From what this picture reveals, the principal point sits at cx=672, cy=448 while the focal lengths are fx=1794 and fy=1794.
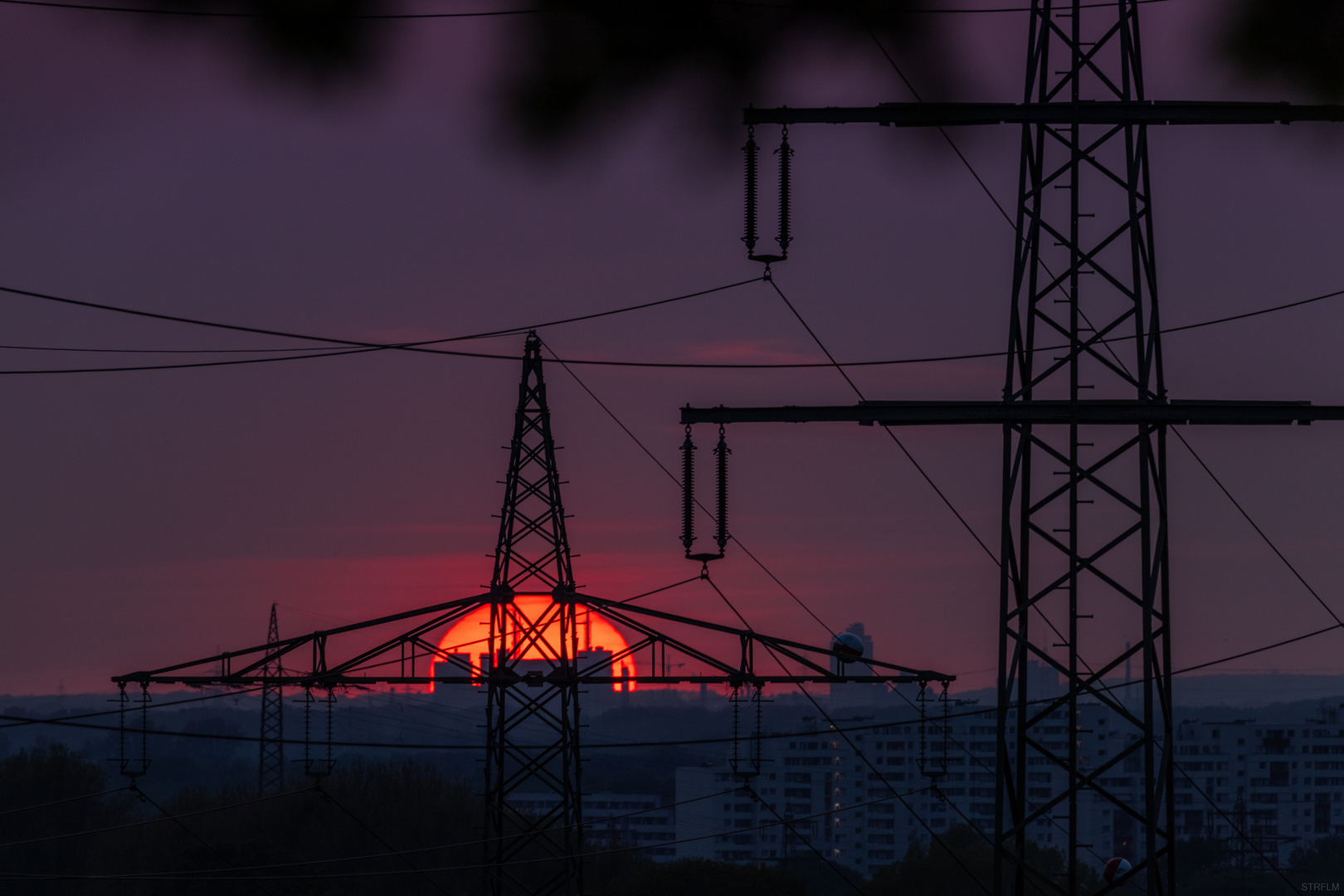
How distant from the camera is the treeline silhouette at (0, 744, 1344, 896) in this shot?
10138cm

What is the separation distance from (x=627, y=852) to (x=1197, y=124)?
344ft

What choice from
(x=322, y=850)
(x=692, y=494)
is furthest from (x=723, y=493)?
(x=322, y=850)

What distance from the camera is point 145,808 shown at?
192 m

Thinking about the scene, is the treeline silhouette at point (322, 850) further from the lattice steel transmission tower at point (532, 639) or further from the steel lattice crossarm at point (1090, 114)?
the steel lattice crossarm at point (1090, 114)

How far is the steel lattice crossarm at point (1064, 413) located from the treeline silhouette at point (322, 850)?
7727 centimetres

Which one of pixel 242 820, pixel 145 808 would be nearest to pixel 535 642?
pixel 242 820

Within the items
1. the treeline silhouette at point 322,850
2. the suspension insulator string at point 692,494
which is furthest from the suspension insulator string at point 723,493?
the treeline silhouette at point 322,850

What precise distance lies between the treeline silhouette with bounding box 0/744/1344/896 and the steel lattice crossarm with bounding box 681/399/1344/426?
3042 inches

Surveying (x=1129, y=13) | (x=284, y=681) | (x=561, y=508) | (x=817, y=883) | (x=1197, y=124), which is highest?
(x=1129, y=13)

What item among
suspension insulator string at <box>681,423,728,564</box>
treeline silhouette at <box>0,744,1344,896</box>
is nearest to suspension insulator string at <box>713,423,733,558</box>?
suspension insulator string at <box>681,423,728,564</box>

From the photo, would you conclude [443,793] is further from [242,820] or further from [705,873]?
[705,873]

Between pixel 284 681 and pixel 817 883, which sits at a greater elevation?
pixel 284 681

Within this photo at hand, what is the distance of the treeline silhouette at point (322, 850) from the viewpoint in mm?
101375

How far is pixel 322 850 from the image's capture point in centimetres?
11412
